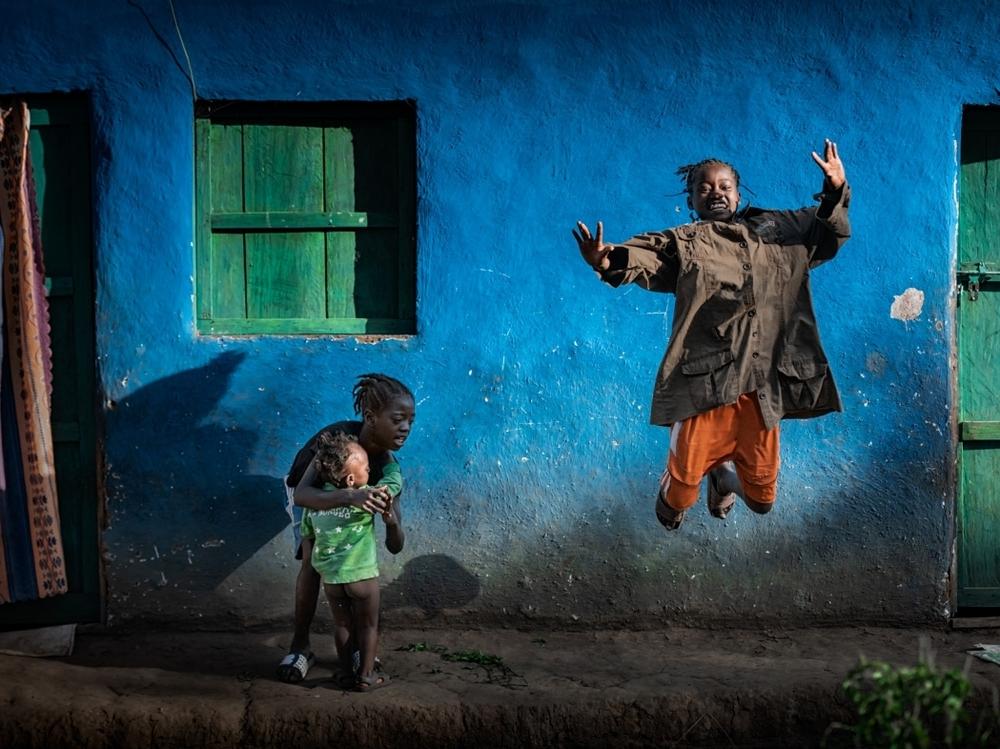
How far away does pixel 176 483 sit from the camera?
479 centimetres

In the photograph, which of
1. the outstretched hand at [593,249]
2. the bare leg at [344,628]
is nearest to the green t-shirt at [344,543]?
the bare leg at [344,628]

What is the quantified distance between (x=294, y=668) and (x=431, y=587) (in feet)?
2.71

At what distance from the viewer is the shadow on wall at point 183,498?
4.77 m

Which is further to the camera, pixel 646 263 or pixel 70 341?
pixel 70 341

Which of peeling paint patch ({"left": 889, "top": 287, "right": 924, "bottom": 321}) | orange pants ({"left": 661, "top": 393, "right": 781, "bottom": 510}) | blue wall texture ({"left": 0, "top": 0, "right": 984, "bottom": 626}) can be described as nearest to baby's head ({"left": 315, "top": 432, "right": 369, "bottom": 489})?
blue wall texture ({"left": 0, "top": 0, "right": 984, "bottom": 626})

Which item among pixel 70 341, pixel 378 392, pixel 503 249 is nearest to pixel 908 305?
pixel 503 249

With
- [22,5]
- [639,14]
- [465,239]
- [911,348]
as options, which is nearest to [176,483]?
[465,239]

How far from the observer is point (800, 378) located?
4.09 metres

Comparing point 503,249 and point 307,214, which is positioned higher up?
point 307,214

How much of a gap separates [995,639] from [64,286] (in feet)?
13.7

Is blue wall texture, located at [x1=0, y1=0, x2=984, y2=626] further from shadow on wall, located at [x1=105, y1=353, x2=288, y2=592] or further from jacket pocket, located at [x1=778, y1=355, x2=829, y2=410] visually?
jacket pocket, located at [x1=778, y1=355, x2=829, y2=410]

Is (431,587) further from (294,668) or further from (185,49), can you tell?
(185,49)

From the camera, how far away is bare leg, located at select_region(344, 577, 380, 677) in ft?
13.1

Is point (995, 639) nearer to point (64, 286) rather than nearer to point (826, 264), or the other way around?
point (826, 264)
